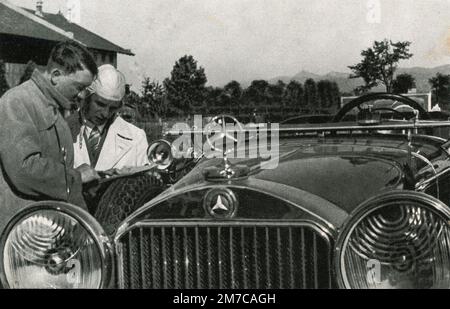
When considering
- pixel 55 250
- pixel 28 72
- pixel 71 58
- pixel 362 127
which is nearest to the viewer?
pixel 55 250

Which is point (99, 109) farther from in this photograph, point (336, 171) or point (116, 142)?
point (336, 171)

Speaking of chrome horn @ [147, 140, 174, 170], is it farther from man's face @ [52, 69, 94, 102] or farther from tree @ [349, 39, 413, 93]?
tree @ [349, 39, 413, 93]

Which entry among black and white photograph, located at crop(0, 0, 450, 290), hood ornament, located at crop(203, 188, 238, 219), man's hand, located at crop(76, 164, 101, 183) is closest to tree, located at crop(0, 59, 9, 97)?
black and white photograph, located at crop(0, 0, 450, 290)

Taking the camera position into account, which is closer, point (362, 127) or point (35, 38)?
point (362, 127)

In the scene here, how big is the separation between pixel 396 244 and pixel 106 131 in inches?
64.5

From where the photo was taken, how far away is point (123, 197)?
262 centimetres

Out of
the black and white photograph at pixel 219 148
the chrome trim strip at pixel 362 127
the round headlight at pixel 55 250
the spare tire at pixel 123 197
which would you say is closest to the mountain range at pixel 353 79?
the black and white photograph at pixel 219 148

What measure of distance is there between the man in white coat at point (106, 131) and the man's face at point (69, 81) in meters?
0.16

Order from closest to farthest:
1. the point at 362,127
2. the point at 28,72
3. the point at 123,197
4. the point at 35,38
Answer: the point at 362,127
the point at 123,197
the point at 28,72
the point at 35,38

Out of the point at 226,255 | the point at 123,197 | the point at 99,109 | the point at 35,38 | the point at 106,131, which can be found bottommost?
the point at 226,255

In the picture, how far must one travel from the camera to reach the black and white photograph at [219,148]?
2.11 meters

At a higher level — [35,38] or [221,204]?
[35,38]

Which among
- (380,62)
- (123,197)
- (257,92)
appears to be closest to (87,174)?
(123,197)

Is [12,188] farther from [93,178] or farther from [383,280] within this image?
[383,280]
